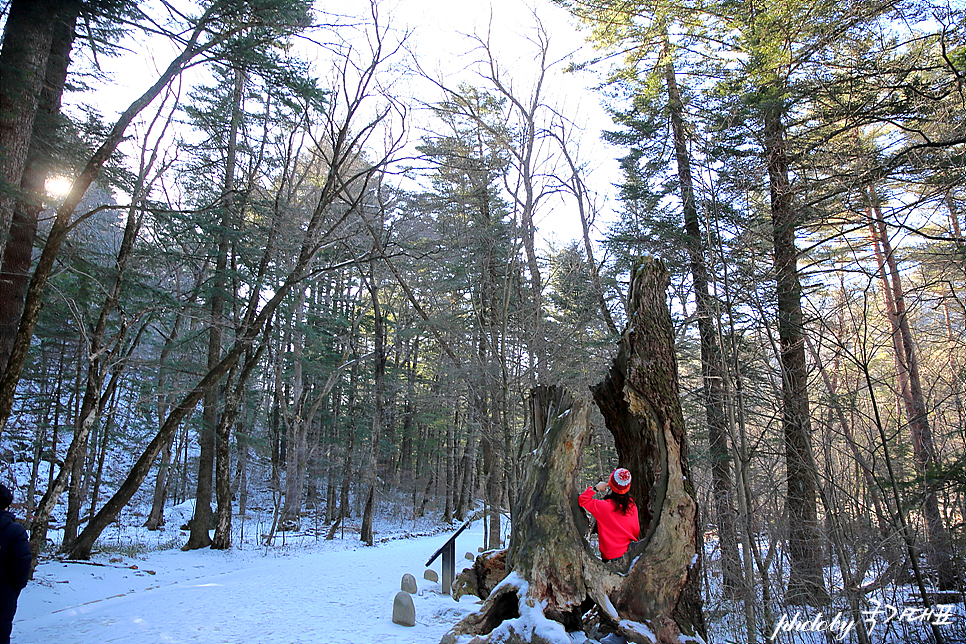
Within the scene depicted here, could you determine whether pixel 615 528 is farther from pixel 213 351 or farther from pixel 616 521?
pixel 213 351

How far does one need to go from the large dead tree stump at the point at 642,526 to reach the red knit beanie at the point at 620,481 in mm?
310

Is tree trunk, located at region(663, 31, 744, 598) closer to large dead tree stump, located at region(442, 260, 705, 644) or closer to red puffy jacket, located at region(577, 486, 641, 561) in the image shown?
large dead tree stump, located at region(442, 260, 705, 644)

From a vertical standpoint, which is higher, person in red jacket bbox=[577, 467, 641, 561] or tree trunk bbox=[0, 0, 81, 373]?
tree trunk bbox=[0, 0, 81, 373]

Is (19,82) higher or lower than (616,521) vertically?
higher

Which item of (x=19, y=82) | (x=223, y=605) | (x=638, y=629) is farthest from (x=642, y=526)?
(x=19, y=82)

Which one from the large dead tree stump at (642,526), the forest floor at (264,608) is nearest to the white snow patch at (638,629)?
the large dead tree stump at (642,526)

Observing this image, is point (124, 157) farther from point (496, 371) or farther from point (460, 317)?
point (460, 317)

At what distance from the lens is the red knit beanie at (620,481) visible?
Result: 175 inches

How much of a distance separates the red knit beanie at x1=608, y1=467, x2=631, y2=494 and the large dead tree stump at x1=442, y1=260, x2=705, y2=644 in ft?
1.02

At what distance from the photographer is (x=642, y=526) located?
4.89 meters

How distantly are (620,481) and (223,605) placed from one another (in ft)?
18.4

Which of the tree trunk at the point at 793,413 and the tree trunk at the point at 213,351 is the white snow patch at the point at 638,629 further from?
the tree trunk at the point at 213,351

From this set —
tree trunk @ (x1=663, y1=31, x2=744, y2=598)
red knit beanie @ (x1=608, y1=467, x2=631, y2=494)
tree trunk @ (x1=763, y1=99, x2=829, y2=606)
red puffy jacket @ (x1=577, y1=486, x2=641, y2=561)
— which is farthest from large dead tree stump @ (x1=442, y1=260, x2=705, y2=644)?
tree trunk @ (x1=763, y1=99, x2=829, y2=606)

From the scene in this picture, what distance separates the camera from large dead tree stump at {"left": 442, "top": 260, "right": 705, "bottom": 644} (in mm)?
3994
